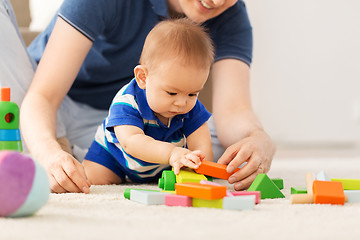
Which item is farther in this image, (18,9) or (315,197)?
(18,9)

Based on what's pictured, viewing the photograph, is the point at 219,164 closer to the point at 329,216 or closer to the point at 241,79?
the point at 329,216

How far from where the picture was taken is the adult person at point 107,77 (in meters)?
1.09

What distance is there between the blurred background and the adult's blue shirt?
2.10 meters

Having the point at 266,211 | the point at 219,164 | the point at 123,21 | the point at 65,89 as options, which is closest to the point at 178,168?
the point at 219,164

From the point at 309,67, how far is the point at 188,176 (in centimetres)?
276

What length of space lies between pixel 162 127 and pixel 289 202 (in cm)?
35

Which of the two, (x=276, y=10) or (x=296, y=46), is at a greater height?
(x=276, y=10)

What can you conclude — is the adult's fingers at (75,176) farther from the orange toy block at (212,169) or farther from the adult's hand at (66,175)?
the orange toy block at (212,169)

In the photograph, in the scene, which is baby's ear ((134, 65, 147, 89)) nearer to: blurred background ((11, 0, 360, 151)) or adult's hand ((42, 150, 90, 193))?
adult's hand ((42, 150, 90, 193))

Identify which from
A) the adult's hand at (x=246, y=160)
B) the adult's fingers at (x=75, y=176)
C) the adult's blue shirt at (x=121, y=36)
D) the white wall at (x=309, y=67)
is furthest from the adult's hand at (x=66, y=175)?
the white wall at (x=309, y=67)

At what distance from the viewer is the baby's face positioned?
101 centimetres

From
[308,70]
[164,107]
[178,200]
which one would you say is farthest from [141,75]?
[308,70]

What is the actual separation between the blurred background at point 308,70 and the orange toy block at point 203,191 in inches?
108

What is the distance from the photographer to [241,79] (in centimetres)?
143
